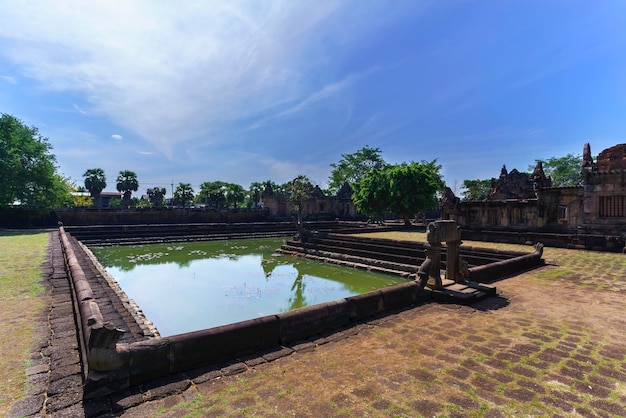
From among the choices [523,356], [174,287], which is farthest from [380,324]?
[174,287]

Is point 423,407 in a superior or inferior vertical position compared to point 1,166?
inferior

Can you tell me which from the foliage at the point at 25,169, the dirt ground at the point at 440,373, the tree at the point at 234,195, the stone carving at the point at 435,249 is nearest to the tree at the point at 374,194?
the stone carving at the point at 435,249

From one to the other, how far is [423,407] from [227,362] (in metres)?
1.99

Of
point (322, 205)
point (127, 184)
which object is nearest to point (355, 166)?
point (322, 205)

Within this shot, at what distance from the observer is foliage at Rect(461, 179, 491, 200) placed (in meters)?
52.5

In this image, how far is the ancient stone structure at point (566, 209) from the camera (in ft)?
46.3

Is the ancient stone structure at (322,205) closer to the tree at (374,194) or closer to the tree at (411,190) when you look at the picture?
the tree at (374,194)

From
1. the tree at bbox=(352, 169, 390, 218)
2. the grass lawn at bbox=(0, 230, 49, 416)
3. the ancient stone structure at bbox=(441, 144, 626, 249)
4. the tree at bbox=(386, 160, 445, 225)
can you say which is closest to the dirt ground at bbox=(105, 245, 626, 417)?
the grass lawn at bbox=(0, 230, 49, 416)

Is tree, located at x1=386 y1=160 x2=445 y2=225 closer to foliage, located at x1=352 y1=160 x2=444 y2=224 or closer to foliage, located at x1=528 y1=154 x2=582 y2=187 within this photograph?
foliage, located at x1=352 y1=160 x2=444 y2=224

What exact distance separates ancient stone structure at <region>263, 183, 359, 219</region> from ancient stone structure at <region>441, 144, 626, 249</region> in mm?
24888

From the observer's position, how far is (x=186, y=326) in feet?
22.9

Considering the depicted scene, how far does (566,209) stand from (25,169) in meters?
37.3

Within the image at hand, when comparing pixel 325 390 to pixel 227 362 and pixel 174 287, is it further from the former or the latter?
pixel 174 287

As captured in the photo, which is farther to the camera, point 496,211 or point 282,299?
point 496,211
